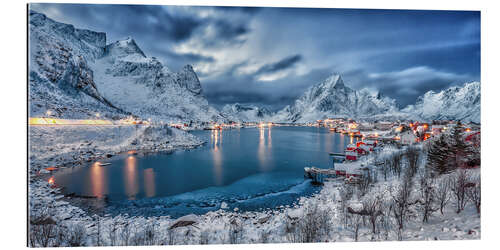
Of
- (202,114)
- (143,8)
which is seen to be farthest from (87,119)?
(202,114)

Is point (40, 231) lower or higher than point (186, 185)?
higher

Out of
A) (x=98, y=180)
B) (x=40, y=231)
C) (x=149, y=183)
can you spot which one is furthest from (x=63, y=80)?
(x=40, y=231)

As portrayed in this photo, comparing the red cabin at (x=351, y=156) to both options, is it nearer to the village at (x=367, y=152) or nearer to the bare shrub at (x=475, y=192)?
the village at (x=367, y=152)

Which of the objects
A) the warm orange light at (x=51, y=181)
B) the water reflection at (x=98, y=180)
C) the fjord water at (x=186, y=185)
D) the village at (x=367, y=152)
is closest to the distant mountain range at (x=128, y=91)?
the village at (x=367, y=152)

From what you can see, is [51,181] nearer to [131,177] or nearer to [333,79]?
[131,177]

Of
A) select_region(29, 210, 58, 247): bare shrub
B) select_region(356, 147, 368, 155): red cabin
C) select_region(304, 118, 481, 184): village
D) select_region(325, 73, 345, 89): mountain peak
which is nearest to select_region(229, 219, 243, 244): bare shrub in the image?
select_region(29, 210, 58, 247): bare shrub

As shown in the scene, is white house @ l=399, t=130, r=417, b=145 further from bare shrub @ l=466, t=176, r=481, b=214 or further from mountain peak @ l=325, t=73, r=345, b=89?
bare shrub @ l=466, t=176, r=481, b=214
